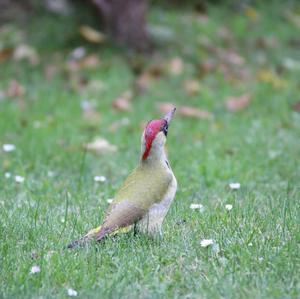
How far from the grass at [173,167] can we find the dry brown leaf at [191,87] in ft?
0.20

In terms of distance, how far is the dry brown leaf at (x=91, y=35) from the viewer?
34.8 feet

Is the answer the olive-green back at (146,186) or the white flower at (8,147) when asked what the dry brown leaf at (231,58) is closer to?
the white flower at (8,147)

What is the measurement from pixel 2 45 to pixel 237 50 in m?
3.32

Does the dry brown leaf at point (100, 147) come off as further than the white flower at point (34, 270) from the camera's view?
Yes

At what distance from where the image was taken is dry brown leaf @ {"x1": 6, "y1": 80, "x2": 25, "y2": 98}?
9.60m

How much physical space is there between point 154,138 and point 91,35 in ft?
20.3

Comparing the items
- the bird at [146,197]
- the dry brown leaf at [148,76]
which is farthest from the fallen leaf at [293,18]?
the bird at [146,197]

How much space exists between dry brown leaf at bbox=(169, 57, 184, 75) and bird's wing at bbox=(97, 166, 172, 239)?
573 centimetres

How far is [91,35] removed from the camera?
10617mm

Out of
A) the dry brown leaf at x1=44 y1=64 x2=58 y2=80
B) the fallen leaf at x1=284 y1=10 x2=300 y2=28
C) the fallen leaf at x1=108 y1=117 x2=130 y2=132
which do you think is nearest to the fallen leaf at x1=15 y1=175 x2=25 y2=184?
the fallen leaf at x1=108 y1=117 x2=130 y2=132

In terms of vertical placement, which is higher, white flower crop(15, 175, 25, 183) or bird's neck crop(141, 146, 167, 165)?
bird's neck crop(141, 146, 167, 165)

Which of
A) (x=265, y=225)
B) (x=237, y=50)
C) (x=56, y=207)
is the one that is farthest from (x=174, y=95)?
(x=265, y=225)

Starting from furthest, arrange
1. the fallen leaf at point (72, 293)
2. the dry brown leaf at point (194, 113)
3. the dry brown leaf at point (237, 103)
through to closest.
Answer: the dry brown leaf at point (237, 103) → the dry brown leaf at point (194, 113) → the fallen leaf at point (72, 293)

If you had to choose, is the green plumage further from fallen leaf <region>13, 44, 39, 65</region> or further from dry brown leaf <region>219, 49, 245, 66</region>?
dry brown leaf <region>219, 49, 245, 66</region>
